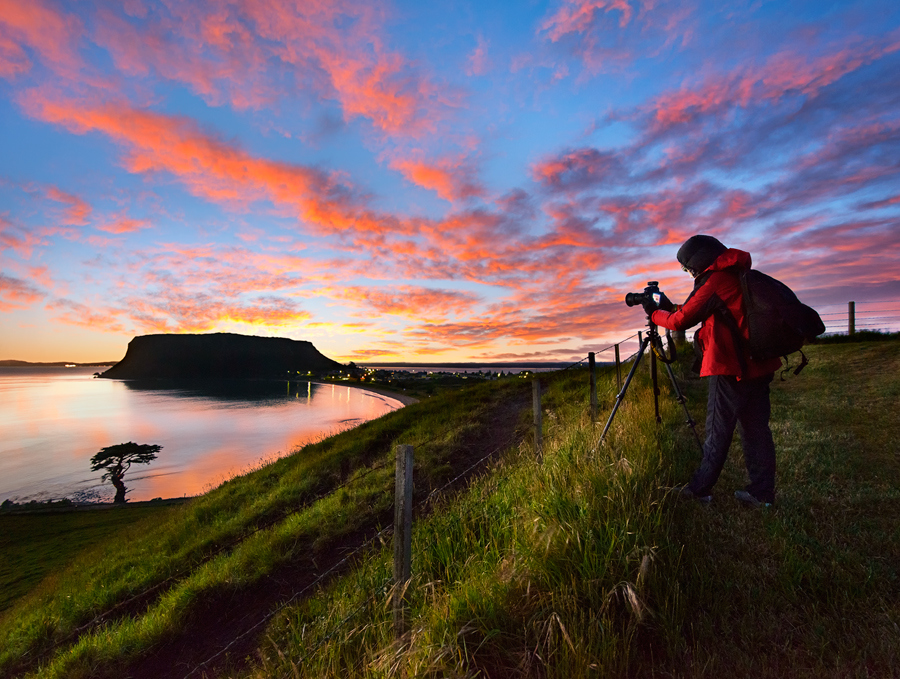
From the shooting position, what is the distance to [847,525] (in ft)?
11.5

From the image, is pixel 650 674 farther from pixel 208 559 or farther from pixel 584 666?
pixel 208 559

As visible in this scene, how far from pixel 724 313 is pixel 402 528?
3.30 metres

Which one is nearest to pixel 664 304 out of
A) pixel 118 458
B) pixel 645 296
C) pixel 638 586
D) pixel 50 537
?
pixel 645 296

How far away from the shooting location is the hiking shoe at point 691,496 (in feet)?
12.8

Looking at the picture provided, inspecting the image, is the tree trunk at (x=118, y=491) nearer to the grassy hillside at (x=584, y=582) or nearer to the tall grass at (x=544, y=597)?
the grassy hillside at (x=584, y=582)

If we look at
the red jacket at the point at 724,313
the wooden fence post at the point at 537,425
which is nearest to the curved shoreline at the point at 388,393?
the wooden fence post at the point at 537,425

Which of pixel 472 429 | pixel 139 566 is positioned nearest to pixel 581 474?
pixel 472 429

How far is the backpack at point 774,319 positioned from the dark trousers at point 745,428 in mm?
337

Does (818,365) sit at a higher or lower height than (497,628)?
higher

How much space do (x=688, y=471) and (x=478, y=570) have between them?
2.81 m

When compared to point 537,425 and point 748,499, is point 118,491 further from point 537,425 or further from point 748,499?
point 748,499

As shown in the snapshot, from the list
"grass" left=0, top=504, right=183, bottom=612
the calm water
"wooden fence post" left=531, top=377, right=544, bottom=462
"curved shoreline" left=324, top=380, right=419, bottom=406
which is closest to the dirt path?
"wooden fence post" left=531, top=377, right=544, bottom=462

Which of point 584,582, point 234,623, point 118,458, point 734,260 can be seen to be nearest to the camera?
point 584,582

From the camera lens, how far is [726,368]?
143 inches
